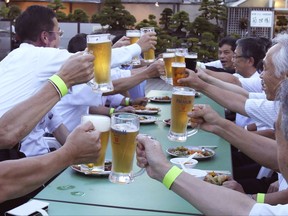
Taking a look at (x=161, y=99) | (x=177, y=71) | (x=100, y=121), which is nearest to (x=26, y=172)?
(x=100, y=121)

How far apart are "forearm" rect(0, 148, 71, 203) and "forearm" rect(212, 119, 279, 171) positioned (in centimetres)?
98

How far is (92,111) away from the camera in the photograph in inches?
176

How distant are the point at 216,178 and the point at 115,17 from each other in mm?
11625

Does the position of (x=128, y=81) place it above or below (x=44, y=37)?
Answer: below

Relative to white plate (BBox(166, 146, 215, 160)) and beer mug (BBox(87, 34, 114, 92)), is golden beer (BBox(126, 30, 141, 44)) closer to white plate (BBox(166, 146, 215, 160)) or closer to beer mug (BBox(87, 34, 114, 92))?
white plate (BBox(166, 146, 215, 160))

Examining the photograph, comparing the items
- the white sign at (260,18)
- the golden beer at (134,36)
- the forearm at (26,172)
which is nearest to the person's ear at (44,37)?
the golden beer at (134,36)

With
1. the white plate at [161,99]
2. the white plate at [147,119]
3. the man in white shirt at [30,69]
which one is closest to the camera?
the man in white shirt at [30,69]

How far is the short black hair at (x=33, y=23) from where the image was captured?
11.2 feet

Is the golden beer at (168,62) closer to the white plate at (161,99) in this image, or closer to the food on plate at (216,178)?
the food on plate at (216,178)

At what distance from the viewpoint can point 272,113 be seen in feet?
10.1

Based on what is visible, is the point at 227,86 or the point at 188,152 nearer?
the point at 188,152

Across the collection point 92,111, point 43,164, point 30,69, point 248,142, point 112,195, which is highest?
point 30,69

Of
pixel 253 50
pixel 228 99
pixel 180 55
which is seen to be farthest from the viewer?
pixel 253 50

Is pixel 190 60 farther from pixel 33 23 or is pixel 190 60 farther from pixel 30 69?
pixel 33 23
